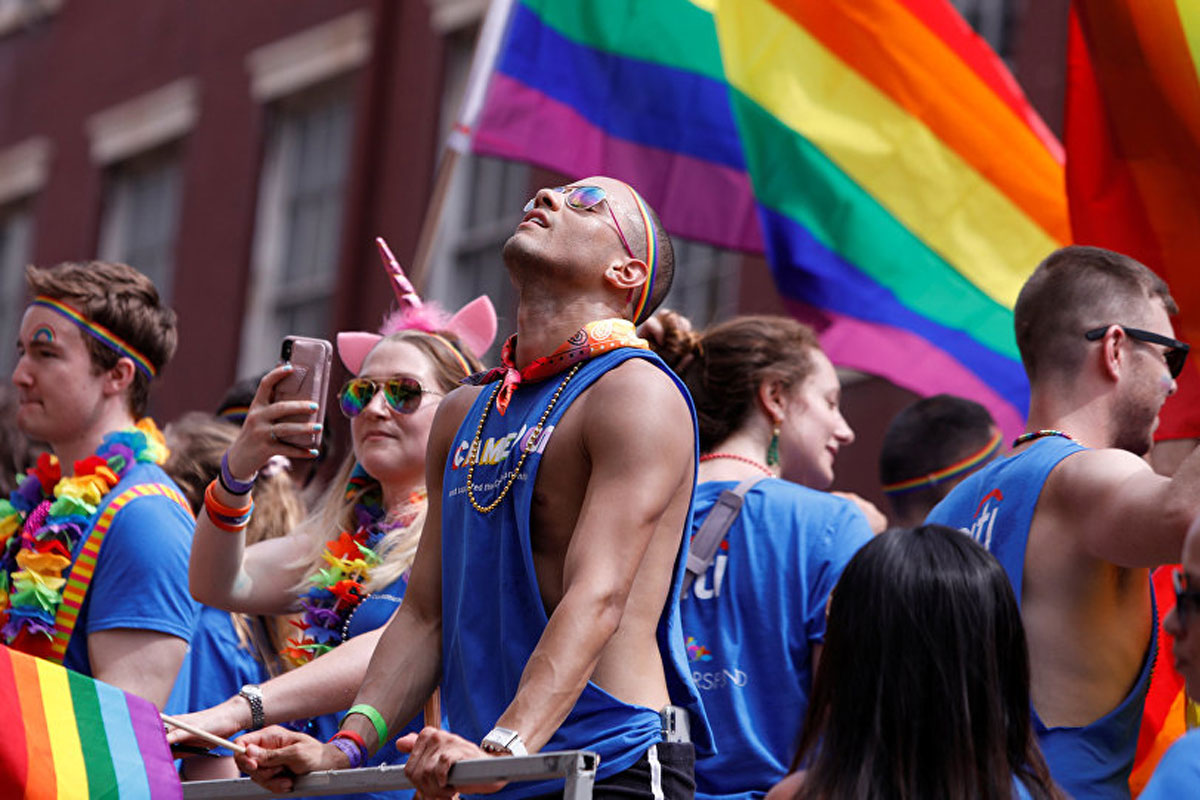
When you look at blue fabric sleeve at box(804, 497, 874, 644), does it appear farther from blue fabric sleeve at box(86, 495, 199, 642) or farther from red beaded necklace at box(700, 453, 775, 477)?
blue fabric sleeve at box(86, 495, 199, 642)

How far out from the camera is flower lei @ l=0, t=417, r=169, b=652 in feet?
16.6

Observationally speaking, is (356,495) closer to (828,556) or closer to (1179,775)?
(828,556)

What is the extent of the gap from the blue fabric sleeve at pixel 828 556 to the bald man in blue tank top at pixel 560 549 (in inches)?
44.2

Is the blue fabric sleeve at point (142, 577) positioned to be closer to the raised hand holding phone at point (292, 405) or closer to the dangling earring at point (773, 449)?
the raised hand holding phone at point (292, 405)

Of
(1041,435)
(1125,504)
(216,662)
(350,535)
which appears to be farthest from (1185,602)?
(216,662)

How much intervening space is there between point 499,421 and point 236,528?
116cm

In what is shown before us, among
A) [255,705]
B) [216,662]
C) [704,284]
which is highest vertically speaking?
[704,284]

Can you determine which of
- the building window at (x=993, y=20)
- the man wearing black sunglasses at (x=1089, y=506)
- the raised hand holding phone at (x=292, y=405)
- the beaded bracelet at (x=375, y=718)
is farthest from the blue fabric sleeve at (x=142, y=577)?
the building window at (x=993, y=20)

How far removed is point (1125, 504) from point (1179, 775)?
122 cm

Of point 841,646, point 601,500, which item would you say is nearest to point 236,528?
point 601,500

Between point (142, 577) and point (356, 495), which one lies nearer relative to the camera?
point (142, 577)

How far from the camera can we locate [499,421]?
377 cm

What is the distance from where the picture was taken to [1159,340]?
4262mm

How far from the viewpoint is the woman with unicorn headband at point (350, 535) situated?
457cm
